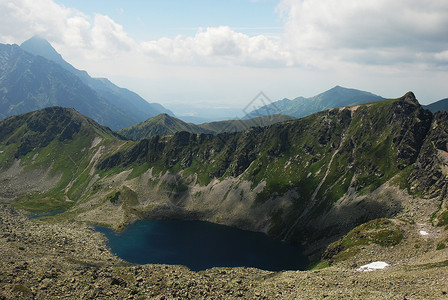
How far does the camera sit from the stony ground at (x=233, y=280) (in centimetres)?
6249

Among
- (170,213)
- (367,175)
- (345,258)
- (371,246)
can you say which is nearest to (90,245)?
(170,213)

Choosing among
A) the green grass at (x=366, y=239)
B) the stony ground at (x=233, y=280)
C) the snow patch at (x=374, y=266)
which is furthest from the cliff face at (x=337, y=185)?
the snow patch at (x=374, y=266)

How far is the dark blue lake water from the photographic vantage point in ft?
425

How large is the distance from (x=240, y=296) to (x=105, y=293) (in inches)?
1268

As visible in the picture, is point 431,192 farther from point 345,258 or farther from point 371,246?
point 345,258

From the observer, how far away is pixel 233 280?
83.9 meters

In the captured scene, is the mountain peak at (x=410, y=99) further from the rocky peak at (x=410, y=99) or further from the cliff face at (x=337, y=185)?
the cliff face at (x=337, y=185)

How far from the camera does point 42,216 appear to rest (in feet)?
625

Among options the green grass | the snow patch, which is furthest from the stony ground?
the green grass

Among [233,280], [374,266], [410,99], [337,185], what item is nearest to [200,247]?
[233,280]

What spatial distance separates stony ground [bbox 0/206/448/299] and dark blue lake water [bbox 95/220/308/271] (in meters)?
26.8

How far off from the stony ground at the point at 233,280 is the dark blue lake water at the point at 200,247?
26830 mm

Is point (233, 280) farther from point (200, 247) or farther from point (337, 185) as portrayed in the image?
point (337, 185)

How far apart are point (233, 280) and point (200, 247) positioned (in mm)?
67177
